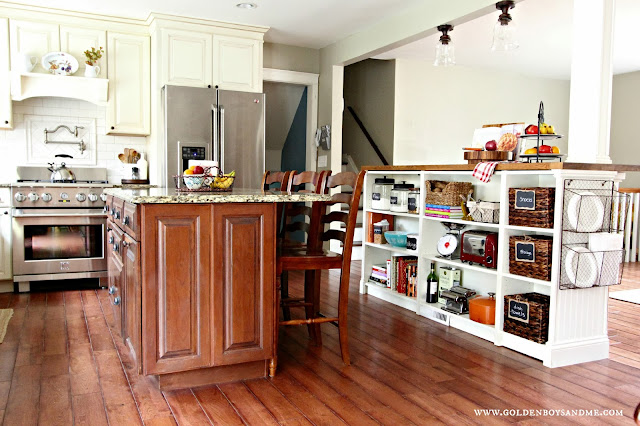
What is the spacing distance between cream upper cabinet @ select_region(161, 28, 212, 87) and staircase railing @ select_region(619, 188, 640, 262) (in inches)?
210

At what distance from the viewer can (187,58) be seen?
517cm

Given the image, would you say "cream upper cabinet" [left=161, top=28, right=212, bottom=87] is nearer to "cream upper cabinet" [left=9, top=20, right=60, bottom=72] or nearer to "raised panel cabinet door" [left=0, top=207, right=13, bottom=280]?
"cream upper cabinet" [left=9, top=20, right=60, bottom=72]

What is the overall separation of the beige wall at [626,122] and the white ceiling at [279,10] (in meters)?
5.36

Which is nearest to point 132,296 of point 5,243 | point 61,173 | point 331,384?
point 331,384

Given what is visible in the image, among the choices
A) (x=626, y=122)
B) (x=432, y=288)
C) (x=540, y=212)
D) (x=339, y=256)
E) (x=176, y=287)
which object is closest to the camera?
(x=176, y=287)

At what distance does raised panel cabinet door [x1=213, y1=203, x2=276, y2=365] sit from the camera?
2.51 metres

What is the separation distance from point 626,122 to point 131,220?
8.40 meters

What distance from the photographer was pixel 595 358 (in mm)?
3109

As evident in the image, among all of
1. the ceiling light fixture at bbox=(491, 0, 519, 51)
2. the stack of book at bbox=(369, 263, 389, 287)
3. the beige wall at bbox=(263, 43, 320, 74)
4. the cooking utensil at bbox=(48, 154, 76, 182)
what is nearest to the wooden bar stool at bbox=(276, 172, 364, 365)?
the stack of book at bbox=(369, 263, 389, 287)

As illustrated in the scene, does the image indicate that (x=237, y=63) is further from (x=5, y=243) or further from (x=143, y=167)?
(x=5, y=243)

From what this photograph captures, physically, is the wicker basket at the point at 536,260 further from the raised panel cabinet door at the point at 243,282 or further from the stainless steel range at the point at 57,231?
the stainless steel range at the point at 57,231

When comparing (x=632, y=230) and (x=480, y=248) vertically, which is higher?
(x=480, y=248)

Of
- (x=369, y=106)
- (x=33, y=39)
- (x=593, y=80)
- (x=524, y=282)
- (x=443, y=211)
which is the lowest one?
(x=524, y=282)

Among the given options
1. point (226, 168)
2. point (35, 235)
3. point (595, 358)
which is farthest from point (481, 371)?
point (35, 235)
